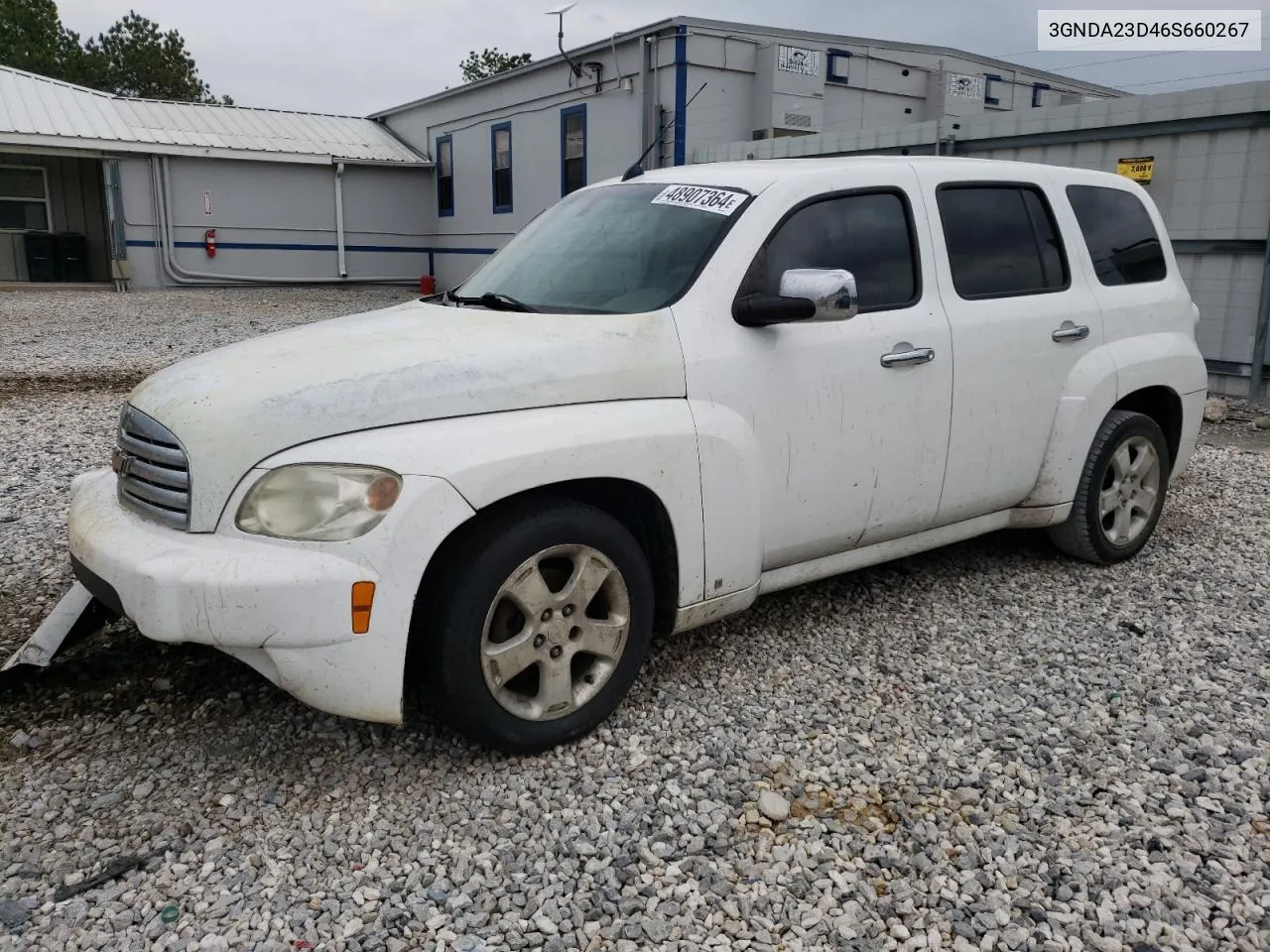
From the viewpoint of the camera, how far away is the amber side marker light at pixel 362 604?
281 cm

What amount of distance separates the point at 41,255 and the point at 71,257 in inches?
A: 26.5

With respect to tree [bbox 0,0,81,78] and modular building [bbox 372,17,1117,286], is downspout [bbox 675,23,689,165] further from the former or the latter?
tree [bbox 0,0,81,78]

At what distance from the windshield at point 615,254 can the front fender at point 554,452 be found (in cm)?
50

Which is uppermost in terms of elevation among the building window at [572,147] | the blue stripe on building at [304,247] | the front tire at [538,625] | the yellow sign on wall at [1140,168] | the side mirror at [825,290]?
the building window at [572,147]

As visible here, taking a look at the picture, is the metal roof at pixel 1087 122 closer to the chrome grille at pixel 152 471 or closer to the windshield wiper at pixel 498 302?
the windshield wiper at pixel 498 302

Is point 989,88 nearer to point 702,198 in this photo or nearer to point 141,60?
point 702,198

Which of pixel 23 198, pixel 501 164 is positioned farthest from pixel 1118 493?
pixel 23 198

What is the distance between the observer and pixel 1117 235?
16.4 ft

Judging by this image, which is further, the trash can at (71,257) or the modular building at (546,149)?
the trash can at (71,257)

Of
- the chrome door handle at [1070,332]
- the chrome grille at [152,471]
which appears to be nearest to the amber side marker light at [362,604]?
the chrome grille at [152,471]

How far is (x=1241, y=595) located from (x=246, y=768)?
428 cm

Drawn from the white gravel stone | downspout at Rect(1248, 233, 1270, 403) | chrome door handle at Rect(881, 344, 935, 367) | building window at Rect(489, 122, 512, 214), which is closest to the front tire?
the white gravel stone

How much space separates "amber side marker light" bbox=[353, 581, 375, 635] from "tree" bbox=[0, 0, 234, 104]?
48.4 meters

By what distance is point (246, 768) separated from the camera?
3.21m
